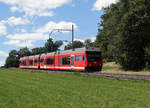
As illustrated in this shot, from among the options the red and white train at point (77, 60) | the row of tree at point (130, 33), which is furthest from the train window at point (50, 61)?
the row of tree at point (130, 33)

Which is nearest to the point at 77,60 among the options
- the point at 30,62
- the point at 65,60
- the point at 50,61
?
the point at 65,60

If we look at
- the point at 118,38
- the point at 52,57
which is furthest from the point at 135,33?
the point at 52,57

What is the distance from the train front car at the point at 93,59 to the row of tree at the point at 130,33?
589 centimetres

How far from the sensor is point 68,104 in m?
9.15

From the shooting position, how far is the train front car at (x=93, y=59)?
31.0 m

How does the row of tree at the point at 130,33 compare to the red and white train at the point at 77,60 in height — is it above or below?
above

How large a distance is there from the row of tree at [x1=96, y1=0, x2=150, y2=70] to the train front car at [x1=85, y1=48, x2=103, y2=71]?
19.3 ft

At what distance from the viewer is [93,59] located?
31516mm

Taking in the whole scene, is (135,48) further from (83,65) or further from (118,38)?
(83,65)

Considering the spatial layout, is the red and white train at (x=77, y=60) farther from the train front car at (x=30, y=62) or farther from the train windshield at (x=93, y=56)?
the train front car at (x=30, y=62)

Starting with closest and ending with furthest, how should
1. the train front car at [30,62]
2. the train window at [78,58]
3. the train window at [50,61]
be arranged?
1. the train window at [78,58]
2. the train window at [50,61]
3. the train front car at [30,62]

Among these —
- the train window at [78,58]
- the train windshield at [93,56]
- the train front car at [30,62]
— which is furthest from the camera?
the train front car at [30,62]

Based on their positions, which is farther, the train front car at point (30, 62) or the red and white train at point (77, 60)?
the train front car at point (30, 62)

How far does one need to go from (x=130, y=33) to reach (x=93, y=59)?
7861mm
